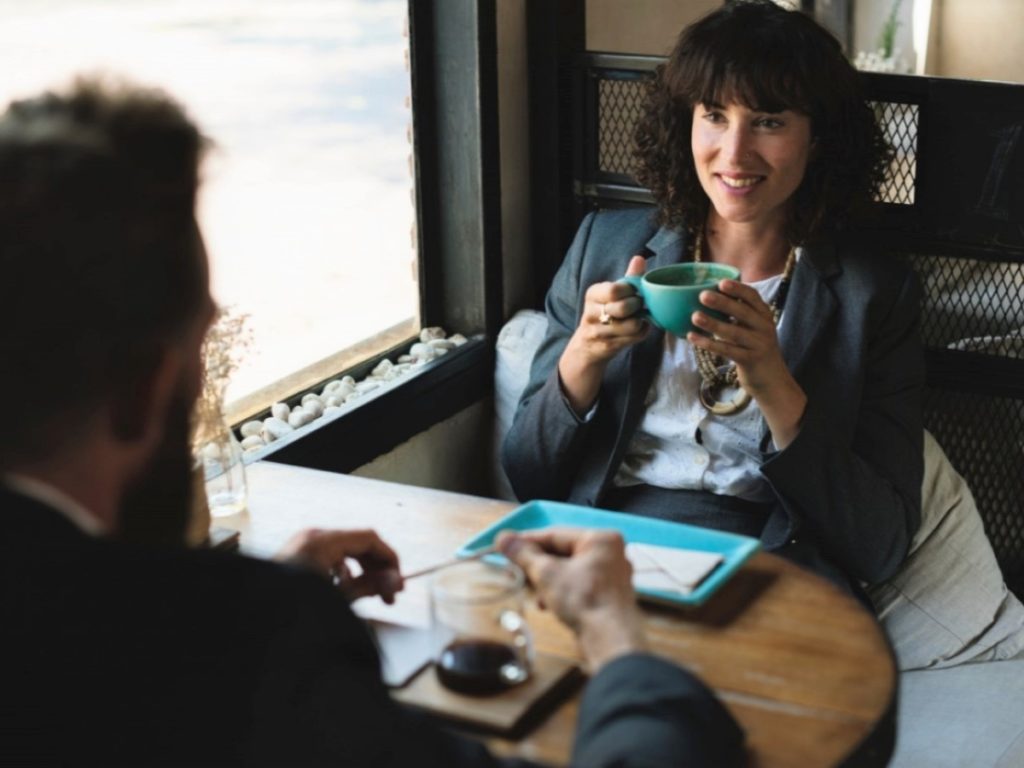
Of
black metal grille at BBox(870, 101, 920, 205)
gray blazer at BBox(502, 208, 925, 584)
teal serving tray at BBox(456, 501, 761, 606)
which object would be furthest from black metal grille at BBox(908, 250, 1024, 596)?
teal serving tray at BBox(456, 501, 761, 606)

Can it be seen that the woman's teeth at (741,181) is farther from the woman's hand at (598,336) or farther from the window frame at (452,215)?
the window frame at (452,215)

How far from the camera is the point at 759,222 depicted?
241cm

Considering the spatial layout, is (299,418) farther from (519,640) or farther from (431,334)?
(519,640)

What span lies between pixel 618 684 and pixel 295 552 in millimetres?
469

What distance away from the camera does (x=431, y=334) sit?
2.96 meters

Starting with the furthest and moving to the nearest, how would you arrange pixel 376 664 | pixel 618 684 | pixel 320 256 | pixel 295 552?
pixel 320 256, pixel 295 552, pixel 618 684, pixel 376 664

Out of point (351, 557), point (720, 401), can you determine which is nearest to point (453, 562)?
point (351, 557)

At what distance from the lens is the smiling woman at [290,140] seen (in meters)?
2.21

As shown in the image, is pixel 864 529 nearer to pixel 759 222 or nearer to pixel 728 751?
pixel 759 222

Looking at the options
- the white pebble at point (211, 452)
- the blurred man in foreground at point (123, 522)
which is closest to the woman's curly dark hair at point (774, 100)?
the white pebble at point (211, 452)

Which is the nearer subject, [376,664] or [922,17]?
[376,664]

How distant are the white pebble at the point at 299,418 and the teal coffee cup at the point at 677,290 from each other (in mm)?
703

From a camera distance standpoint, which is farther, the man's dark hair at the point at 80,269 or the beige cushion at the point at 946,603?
the beige cushion at the point at 946,603

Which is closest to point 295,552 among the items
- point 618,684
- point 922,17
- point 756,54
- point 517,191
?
point 618,684
